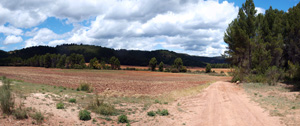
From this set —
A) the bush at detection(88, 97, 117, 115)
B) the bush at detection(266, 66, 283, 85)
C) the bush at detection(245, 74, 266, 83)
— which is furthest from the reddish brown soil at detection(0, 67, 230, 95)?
the bush at detection(88, 97, 117, 115)

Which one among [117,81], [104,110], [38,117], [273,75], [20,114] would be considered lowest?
[117,81]

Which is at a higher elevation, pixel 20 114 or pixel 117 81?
pixel 20 114

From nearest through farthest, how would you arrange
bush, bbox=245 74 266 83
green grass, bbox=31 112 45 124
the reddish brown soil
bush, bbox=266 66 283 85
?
green grass, bbox=31 112 45 124 < bush, bbox=266 66 283 85 < the reddish brown soil < bush, bbox=245 74 266 83

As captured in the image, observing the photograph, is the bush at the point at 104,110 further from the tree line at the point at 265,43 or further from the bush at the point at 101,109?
the tree line at the point at 265,43

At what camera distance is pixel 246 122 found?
9570 millimetres

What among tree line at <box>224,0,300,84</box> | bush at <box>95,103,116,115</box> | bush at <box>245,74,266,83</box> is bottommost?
bush at <box>95,103,116,115</box>

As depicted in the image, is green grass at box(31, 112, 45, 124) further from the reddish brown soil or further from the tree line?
the tree line

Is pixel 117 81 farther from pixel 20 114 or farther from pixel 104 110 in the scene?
pixel 20 114

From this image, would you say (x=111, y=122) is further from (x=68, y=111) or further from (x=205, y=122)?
(x=205, y=122)

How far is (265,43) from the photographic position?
105 ft

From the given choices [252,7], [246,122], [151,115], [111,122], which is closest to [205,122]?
[246,122]

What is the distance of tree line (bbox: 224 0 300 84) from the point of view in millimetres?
29344

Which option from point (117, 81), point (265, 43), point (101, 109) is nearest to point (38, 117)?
point (101, 109)

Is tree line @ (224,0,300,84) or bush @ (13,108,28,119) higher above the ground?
tree line @ (224,0,300,84)
